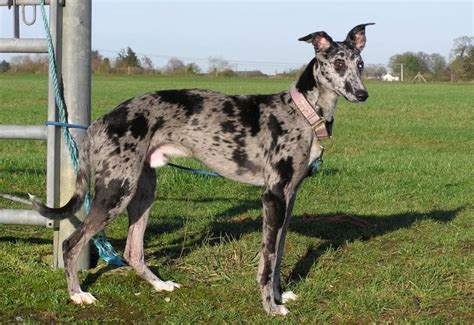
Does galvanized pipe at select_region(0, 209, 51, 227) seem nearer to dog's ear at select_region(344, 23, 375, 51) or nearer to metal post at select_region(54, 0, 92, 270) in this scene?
metal post at select_region(54, 0, 92, 270)

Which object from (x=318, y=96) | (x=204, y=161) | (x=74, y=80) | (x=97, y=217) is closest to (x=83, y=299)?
(x=97, y=217)

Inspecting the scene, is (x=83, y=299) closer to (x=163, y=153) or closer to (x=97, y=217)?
(x=97, y=217)

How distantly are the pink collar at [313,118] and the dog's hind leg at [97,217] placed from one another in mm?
1336

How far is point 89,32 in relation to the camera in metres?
5.79

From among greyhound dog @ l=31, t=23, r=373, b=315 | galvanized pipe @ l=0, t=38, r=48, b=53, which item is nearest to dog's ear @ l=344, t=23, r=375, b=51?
greyhound dog @ l=31, t=23, r=373, b=315

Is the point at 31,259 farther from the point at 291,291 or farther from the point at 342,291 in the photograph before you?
the point at 342,291

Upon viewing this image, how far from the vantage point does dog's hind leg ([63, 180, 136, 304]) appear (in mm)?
5141

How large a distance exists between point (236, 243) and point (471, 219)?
3032 millimetres

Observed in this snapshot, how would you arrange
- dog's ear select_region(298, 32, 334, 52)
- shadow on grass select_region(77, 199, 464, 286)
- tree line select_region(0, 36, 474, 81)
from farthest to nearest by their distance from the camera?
1. tree line select_region(0, 36, 474, 81)
2. shadow on grass select_region(77, 199, 464, 286)
3. dog's ear select_region(298, 32, 334, 52)

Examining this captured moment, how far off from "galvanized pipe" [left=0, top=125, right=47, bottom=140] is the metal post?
226 millimetres

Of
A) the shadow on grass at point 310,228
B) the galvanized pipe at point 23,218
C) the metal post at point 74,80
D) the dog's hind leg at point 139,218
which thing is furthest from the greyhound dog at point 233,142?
the shadow on grass at point 310,228

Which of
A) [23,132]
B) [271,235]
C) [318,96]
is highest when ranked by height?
[318,96]

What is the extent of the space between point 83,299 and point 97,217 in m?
0.58

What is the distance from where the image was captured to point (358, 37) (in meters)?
5.50
